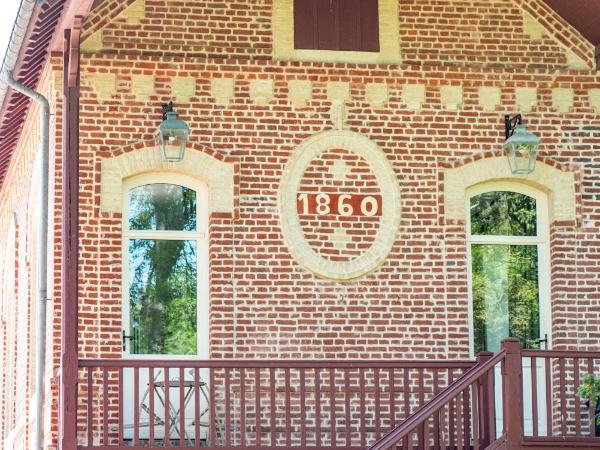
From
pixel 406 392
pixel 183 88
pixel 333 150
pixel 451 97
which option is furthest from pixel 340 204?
pixel 406 392

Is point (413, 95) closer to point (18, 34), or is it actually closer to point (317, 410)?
point (317, 410)

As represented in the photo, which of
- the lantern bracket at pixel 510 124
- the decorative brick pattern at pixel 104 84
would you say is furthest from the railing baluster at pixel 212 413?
the lantern bracket at pixel 510 124

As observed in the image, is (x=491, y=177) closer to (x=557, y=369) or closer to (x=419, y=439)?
(x=557, y=369)

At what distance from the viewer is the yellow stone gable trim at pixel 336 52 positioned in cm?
1892

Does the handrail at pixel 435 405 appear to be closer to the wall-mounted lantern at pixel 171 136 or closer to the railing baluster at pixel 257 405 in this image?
the railing baluster at pixel 257 405

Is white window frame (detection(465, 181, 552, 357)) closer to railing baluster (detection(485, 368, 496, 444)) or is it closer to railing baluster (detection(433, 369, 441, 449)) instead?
railing baluster (detection(433, 369, 441, 449))

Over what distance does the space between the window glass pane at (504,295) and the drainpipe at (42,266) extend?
15.8 ft

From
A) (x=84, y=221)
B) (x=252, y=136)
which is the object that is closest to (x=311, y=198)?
(x=252, y=136)

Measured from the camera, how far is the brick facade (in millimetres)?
18359

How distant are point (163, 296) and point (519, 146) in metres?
4.30

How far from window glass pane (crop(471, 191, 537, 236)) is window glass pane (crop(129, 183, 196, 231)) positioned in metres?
3.25

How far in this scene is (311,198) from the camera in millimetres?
18734

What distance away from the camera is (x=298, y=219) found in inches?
734

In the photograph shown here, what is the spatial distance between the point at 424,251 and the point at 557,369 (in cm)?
198
